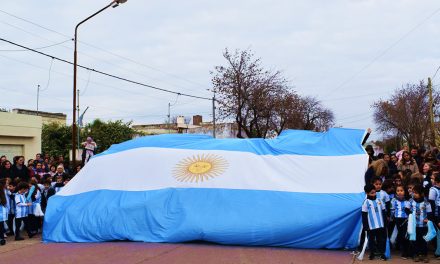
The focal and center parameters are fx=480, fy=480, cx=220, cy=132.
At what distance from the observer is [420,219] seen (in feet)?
24.8

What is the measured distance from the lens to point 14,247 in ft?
30.1

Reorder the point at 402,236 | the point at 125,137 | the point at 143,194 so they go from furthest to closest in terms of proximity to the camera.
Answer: the point at 125,137, the point at 143,194, the point at 402,236

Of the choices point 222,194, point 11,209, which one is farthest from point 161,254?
point 11,209

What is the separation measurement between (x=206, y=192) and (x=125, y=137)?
3663cm

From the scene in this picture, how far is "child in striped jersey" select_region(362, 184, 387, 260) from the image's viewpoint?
764 centimetres

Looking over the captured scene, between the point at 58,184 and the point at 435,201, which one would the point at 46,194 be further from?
the point at 435,201

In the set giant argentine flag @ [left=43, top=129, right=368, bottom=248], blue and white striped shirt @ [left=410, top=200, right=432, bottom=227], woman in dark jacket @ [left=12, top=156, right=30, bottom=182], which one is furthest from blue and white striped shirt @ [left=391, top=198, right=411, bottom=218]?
woman in dark jacket @ [left=12, top=156, right=30, bottom=182]

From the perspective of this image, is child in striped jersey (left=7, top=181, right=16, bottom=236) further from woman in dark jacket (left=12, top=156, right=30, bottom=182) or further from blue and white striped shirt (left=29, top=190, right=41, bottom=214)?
woman in dark jacket (left=12, top=156, right=30, bottom=182)

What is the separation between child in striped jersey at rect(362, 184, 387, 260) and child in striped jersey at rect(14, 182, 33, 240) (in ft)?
22.8

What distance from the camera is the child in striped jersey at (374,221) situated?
7637 mm

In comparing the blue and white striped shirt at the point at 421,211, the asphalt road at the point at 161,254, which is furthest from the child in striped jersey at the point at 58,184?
the blue and white striped shirt at the point at 421,211

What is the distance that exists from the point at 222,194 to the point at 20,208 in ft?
14.5

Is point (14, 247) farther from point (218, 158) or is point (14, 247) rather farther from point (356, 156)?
point (356, 156)

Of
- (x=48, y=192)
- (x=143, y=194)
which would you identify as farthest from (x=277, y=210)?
(x=48, y=192)
